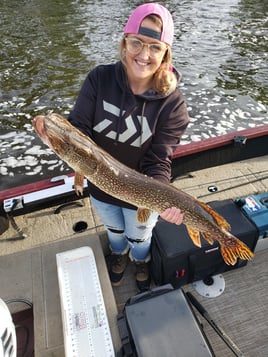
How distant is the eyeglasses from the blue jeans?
1.44m

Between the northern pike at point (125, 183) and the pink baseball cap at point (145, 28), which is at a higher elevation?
the pink baseball cap at point (145, 28)

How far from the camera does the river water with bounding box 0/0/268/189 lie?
8.31 metres

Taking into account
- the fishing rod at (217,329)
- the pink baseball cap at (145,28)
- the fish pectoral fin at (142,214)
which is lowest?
the fishing rod at (217,329)

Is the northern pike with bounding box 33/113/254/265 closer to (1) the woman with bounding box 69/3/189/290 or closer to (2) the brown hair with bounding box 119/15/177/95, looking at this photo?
(1) the woman with bounding box 69/3/189/290

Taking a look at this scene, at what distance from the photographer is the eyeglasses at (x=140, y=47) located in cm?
224

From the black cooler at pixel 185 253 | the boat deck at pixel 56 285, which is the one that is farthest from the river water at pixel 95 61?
the black cooler at pixel 185 253

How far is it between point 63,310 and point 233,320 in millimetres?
1785

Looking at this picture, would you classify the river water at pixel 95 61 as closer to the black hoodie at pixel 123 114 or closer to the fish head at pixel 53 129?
the black hoodie at pixel 123 114

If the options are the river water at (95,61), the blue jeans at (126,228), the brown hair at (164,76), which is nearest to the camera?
the brown hair at (164,76)

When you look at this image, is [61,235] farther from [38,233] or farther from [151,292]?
[151,292]

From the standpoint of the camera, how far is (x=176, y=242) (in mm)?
3176

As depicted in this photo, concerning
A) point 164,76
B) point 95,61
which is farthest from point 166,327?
point 95,61

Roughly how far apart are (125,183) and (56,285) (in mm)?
1348

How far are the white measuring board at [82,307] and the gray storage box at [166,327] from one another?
0.29 m
